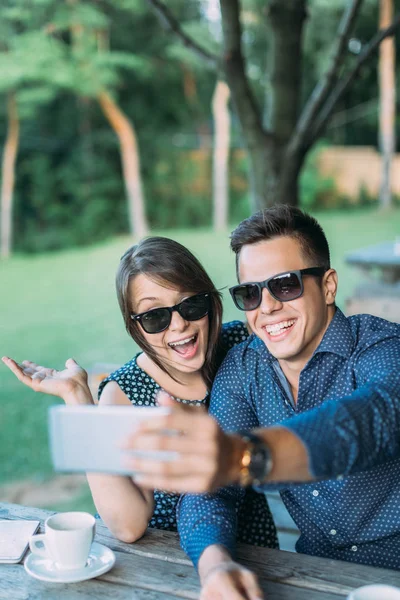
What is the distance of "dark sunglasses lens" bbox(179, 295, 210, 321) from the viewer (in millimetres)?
2088

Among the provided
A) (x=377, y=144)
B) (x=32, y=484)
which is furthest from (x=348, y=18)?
(x=377, y=144)

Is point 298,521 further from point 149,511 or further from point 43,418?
point 43,418

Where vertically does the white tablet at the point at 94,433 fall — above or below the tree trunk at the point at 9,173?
below

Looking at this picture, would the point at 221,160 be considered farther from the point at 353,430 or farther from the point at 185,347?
the point at 353,430

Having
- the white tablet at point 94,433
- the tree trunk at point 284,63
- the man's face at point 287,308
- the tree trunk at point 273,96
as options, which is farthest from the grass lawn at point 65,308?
the white tablet at point 94,433

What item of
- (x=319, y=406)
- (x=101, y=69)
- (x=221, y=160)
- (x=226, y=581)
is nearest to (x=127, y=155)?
(x=101, y=69)

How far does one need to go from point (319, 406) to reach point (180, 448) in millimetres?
508

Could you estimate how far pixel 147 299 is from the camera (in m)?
2.10

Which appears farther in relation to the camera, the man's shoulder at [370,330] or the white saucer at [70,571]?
the man's shoulder at [370,330]

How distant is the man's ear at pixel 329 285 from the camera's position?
194 cm

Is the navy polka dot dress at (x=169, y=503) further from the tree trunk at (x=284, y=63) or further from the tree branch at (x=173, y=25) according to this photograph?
the tree trunk at (x=284, y=63)

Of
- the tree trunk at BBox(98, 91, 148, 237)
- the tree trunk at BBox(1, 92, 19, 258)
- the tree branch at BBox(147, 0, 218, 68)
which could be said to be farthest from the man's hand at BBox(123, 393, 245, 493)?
the tree trunk at BBox(98, 91, 148, 237)

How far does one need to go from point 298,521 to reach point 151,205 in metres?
13.5

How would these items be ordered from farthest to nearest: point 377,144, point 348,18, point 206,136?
point 377,144 < point 206,136 < point 348,18
